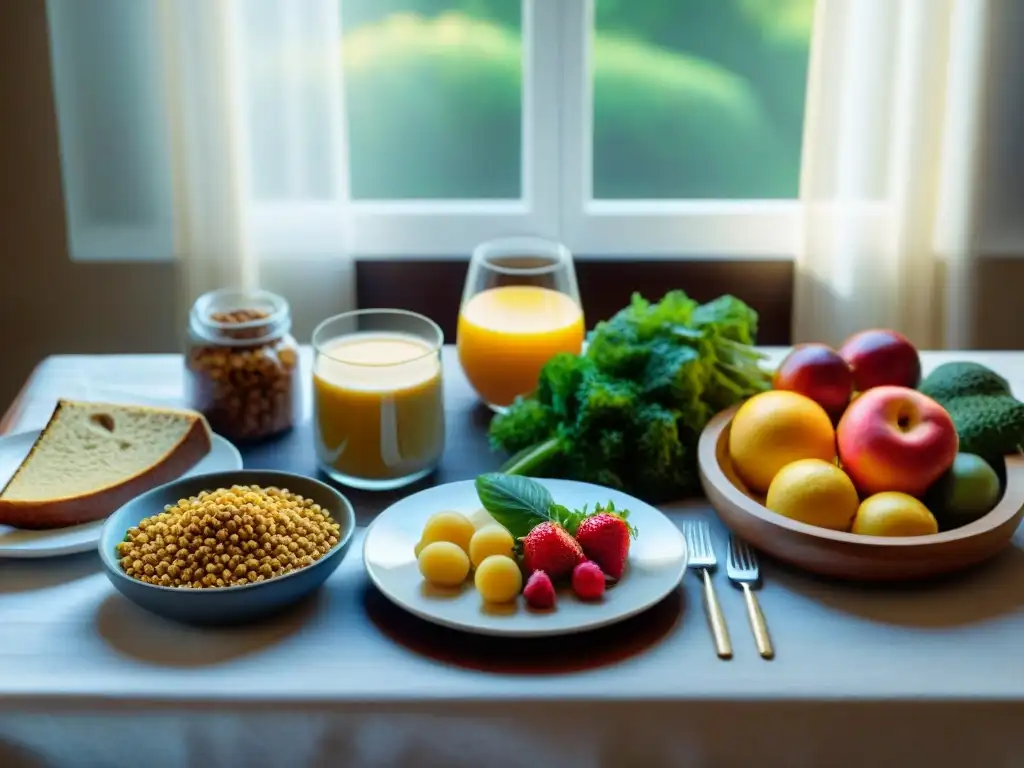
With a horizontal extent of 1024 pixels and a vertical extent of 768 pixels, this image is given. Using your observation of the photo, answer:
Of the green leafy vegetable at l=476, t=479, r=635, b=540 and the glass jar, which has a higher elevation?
the glass jar

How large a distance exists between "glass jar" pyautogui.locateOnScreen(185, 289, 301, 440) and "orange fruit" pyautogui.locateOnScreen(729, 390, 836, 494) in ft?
1.71

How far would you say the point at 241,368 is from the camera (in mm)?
1386

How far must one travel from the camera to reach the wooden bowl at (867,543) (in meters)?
1.08

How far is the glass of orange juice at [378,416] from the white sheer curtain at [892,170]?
1.17m

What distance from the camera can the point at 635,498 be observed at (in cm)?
122

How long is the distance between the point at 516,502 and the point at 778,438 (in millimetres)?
281

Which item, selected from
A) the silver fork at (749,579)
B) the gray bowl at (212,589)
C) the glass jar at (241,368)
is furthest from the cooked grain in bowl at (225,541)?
the silver fork at (749,579)

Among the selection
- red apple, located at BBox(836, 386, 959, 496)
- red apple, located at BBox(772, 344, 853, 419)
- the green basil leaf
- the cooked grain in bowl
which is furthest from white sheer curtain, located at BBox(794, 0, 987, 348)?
the cooked grain in bowl

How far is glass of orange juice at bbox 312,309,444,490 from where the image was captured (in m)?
1.28

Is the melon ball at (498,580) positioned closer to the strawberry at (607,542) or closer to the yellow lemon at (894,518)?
the strawberry at (607,542)

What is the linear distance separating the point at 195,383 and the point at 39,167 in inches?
46.7

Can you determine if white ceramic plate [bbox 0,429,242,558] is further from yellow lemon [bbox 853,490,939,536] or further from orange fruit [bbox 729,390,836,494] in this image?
yellow lemon [bbox 853,490,939,536]

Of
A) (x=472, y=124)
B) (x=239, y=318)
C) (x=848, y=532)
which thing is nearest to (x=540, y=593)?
(x=848, y=532)

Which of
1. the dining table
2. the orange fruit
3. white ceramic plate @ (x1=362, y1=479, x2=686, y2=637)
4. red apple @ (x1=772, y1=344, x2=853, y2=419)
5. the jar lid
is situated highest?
the jar lid
